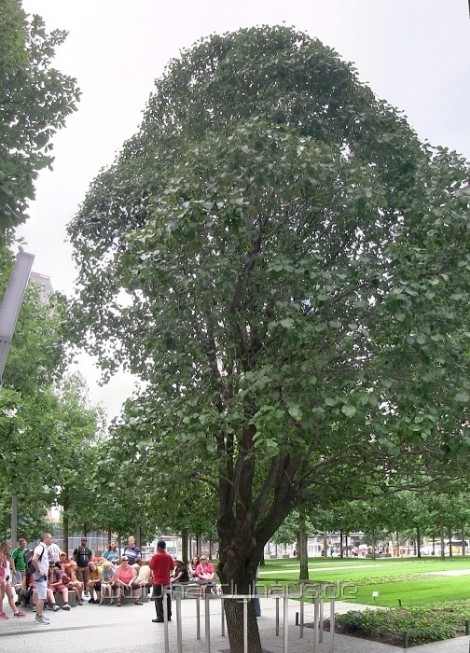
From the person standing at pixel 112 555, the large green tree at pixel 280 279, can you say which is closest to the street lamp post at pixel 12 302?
the large green tree at pixel 280 279

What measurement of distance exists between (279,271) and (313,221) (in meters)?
1.56

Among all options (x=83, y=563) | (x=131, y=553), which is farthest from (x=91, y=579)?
(x=131, y=553)

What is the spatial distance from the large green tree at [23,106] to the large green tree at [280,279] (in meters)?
1.54

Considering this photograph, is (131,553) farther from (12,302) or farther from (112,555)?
(12,302)

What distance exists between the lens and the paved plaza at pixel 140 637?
11859 millimetres

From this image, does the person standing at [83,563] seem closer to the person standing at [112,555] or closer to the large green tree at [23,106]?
the person standing at [112,555]

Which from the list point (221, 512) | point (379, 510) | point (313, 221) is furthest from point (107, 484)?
point (379, 510)

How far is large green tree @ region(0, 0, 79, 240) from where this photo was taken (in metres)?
7.58

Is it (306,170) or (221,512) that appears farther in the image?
(221,512)

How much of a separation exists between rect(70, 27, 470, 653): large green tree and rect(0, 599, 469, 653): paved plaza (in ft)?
6.71

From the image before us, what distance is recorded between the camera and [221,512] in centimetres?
1134

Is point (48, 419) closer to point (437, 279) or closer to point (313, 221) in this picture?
point (313, 221)

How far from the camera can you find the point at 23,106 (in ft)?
26.9

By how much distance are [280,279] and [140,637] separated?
316 inches
